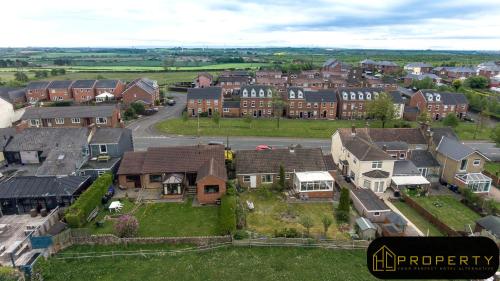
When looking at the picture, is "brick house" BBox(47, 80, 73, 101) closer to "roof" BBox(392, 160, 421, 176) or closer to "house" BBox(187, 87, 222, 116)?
"house" BBox(187, 87, 222, 116)

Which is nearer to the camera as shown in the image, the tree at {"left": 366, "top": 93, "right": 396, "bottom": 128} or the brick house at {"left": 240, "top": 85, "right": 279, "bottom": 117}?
the tree at {"left": 366, "top": 93, "right": 396, "bottom": 128}

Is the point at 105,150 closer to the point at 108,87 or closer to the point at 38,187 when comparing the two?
the point at 38,187

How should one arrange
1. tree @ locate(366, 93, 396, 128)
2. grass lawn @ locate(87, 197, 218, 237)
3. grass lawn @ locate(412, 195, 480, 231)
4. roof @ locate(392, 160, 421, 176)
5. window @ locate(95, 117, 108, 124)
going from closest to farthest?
1. grass lawn @ locate(87, 197, 218, 237)
2. grass lawn @ locate(412, 195, 480, 231)
3. roof @ locate(392, 160, 421, 176)
4. window @ locate(95, 117, 108, 124)
5. tree @ locate(366, 93, 396, 128)

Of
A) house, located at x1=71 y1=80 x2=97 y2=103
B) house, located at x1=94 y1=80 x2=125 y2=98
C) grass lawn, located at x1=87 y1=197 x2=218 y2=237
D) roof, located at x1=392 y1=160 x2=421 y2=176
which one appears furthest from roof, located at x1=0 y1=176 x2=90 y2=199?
house, located at x1=71 y1=80 x2=97 y2=103

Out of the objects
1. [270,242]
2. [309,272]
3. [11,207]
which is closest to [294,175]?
[270,242]

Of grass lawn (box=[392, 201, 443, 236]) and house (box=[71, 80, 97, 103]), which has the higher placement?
house (box=[71, 80, 97, 103])

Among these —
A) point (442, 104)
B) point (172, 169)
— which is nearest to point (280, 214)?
point (172, 169)

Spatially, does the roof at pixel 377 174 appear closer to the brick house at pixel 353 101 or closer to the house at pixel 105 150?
the house at pixel 105 150

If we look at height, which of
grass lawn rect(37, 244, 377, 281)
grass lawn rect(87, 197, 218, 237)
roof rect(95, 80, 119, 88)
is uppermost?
roof rect(95, 80, 119, 88)
